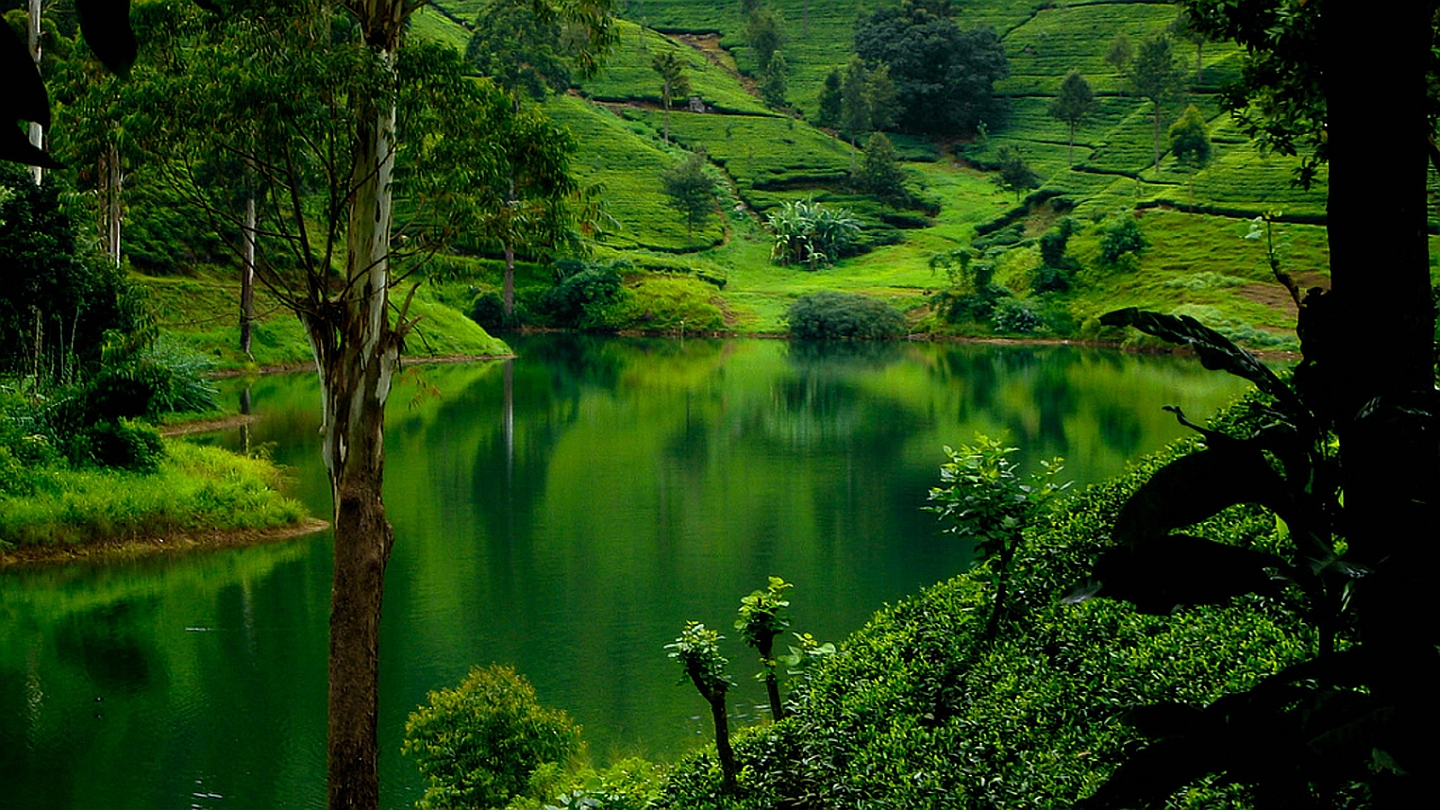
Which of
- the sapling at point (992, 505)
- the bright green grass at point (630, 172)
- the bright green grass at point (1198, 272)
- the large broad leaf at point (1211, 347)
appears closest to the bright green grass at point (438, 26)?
the bright green grass at point (630, 172)

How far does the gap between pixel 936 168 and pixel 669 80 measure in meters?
Answer: 19.9

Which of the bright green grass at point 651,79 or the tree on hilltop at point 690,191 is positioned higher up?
the bright green grass at point 651,79

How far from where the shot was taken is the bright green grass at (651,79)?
94.8m

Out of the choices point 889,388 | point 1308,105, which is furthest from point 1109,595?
point 889,388

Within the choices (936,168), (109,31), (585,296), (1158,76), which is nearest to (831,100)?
(936,168)

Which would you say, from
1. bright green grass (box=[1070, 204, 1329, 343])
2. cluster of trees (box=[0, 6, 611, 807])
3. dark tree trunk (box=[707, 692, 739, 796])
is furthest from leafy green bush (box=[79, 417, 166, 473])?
bright green grass (box=[1070, 204, 1329, 343])

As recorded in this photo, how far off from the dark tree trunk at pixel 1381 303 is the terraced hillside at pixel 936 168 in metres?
47.0

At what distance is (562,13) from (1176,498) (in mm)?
9933

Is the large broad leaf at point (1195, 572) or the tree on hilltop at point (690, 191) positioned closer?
the large broad leaf at point (1195, 572)

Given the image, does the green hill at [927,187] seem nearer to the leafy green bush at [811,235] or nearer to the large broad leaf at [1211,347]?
the leafy green bush at [811,235]

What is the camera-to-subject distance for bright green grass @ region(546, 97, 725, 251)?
71812 mm

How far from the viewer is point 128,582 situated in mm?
14867

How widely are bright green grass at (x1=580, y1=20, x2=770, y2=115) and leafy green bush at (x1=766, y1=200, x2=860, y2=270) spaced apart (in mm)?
22353

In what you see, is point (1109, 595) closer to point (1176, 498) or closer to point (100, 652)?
point (1176, 498)
